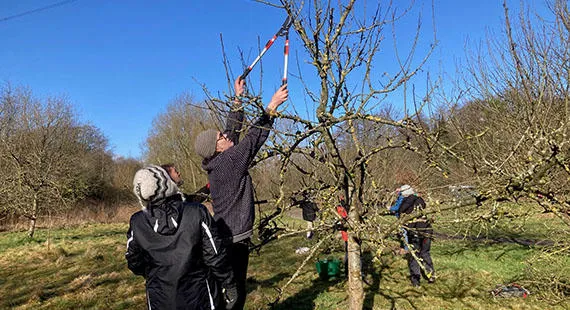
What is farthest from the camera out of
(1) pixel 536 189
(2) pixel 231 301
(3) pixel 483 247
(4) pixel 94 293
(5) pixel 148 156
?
(5) pixel 148 156

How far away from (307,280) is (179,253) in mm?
4934

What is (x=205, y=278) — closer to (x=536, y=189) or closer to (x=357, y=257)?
(x=357, y=257)

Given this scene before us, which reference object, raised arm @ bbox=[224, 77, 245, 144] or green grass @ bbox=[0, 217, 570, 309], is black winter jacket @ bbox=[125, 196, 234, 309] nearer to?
raised arm @ bbox=[224, 77, 245, 144]

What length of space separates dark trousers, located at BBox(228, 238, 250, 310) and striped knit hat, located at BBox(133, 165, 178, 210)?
0.68 m

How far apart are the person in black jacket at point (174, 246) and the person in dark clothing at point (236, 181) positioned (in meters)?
0.30

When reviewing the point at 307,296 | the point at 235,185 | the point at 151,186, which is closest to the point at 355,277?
the point at 235,185

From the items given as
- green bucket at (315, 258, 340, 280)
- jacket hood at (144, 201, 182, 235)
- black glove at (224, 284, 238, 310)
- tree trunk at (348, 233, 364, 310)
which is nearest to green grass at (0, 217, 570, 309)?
green bucket at (315, 258, 340, 280)

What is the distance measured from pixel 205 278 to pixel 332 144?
1332 millimetres

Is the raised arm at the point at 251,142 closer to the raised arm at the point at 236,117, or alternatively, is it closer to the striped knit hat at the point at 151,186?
the raised arm at the point at 236,117

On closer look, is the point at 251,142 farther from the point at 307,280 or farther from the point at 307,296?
the point at 307,280

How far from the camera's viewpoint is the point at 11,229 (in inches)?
635

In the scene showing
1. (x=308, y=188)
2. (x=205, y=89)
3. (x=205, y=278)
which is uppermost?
(x=205, y=89)

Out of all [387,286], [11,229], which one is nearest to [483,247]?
[387,286]

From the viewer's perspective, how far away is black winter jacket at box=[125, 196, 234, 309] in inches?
92.3
